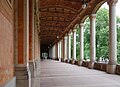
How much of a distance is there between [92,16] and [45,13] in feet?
23.8

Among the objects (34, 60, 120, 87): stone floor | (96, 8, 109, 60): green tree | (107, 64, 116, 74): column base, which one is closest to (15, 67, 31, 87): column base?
(34, 60, 120, 87): stone floor

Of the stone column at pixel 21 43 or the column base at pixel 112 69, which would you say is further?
the column base at pixel 112 69

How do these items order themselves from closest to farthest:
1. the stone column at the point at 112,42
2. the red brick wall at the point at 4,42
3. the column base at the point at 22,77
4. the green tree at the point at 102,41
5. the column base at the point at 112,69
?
the red brick wall at the point at 4,42 < the column base at the point at 22,77 < the column base at the point at 112,69 < the stone column at the point at 112,42 < the green tree at the point at 102,41

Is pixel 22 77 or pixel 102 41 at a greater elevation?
pixel 102 41

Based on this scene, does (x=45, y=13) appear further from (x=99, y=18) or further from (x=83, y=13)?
(x=99, y=18)

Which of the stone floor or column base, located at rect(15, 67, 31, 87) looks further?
the stone floor

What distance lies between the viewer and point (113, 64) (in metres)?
15.8

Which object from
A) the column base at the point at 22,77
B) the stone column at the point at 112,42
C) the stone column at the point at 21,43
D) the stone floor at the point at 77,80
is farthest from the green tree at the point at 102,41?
the column base at the point at 22,77

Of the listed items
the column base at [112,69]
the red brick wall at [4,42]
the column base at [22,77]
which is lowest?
the column base at [112,69]

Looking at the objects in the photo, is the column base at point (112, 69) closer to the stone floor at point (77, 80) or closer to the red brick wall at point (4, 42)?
the stone floor at point (77, 80)

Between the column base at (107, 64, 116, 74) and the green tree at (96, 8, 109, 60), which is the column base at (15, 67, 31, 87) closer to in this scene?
the column base at (107, 64, 116, 74)

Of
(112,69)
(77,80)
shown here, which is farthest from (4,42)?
(112,69)

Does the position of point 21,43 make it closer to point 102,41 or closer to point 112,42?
point 112,42

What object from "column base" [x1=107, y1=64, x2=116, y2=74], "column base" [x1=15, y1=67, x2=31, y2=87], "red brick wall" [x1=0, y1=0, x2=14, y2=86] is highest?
"red brick wall" [x1=0, y1=0, x2=14, y2=86]
